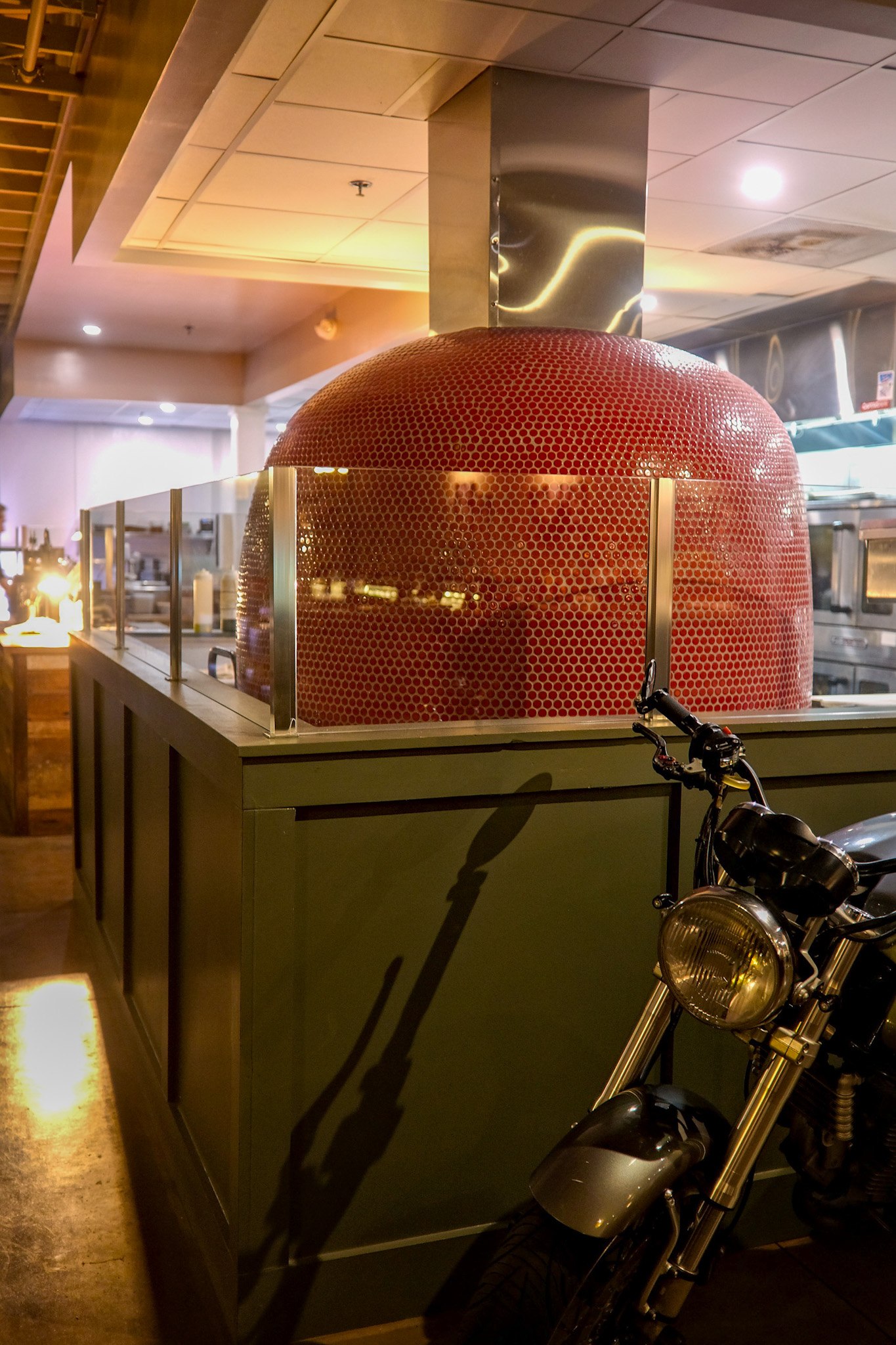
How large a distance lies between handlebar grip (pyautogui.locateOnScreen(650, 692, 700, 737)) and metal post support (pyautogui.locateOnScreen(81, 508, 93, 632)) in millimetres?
3196

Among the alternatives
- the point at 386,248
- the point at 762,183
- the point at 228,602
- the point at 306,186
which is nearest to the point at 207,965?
the point at 228,602

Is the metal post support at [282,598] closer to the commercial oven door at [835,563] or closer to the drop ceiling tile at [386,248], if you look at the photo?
the commercial oven door at [835,563]

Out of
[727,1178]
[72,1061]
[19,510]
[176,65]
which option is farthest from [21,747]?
[19,510]

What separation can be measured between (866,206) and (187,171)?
256 centimetres

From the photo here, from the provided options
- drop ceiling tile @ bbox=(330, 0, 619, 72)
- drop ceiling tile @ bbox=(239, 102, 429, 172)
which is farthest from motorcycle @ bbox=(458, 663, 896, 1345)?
drop ceiling tile @ bbox=(239, 102, 429, 172)

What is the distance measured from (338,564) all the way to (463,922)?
697 millimetres

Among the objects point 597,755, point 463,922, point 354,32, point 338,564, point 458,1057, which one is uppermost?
point 354,32

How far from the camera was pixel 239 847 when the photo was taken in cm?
185

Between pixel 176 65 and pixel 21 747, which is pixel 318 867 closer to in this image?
pixel 176 65

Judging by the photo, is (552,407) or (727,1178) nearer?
(727,1178)

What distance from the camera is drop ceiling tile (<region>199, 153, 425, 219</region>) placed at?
153 inches

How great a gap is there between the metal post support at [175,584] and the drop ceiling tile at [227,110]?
126 centimetres

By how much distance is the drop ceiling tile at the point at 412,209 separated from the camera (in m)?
4.20

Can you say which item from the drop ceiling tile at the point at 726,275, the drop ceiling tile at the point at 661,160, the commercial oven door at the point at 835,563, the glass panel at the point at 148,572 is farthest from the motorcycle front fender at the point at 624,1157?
the drop ceiling tile at the point at 726,275
